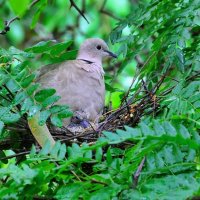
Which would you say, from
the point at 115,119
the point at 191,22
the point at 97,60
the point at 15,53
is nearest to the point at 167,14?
the point at 191,22

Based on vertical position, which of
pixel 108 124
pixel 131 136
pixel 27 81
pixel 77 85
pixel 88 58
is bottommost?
pixel 131 136

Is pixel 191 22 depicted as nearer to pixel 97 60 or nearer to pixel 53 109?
pixel 53 109

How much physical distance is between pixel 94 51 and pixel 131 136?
3132 millimetres

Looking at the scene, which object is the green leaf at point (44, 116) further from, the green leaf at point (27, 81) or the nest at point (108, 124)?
the nest at point (108, 124)

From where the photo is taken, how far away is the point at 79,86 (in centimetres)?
464

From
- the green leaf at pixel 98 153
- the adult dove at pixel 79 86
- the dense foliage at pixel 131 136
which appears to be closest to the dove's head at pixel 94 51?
the adult dove at pixel 79 86

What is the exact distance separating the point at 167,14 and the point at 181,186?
176 cm

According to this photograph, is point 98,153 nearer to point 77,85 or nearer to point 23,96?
point 23,96

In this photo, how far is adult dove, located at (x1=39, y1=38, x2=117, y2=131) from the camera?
450 cm

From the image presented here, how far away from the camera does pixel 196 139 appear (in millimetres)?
2768

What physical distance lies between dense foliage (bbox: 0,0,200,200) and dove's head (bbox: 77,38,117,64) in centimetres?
110

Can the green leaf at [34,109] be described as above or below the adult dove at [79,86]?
below

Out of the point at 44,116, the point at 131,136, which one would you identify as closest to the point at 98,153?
the point at 131,136

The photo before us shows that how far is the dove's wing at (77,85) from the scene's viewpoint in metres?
4.51
